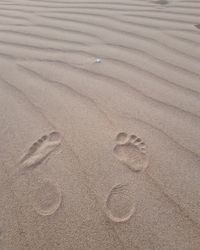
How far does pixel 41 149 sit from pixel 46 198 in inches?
10.8

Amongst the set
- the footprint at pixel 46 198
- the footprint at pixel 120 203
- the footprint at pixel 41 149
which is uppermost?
the footprint at pixel 41 149

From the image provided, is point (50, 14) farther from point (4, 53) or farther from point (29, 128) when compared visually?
point (29, 128)

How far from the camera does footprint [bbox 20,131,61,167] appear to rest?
1.45 m

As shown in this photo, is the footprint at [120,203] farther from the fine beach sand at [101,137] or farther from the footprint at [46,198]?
the footprint at [46,198]

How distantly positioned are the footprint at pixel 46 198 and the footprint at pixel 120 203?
0.68 ft

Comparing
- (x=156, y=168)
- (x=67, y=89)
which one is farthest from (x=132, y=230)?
(x=67, y=89)

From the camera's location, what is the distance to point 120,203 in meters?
1.27

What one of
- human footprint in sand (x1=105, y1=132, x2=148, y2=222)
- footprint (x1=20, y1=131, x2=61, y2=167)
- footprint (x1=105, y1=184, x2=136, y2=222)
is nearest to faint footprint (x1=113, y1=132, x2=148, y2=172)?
human footprint in sand (x1=105, y1=132, x2=148, y2=222)

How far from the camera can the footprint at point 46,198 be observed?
127cm

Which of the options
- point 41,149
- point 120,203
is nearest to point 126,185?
point 120,203

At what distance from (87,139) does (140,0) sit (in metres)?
1.94

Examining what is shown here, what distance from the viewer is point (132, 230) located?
1.18m

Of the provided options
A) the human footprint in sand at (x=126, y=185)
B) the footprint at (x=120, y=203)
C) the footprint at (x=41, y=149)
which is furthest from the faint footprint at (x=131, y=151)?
the footprint at (x=41, y=149)

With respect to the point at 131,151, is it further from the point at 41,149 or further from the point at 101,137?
the point at 41,149
